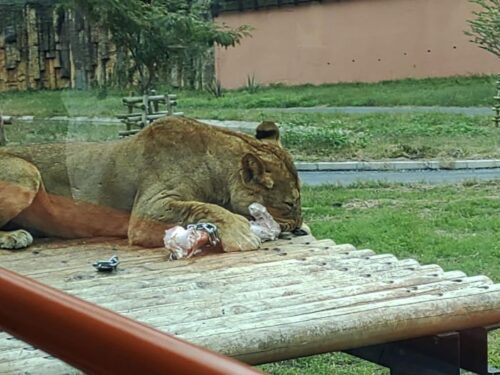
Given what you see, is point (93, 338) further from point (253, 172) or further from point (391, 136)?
point (391, 136)

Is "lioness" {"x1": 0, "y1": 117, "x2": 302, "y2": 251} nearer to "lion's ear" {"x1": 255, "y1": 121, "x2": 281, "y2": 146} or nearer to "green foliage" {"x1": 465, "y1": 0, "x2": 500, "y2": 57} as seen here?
"lion's ear" {"x1": 255, "y1": 121, "x2": 281, "y2": 146}

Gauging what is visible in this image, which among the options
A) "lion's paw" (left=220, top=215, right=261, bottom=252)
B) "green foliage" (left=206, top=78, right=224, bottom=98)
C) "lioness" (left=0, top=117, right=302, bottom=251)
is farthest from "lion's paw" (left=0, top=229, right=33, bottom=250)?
"green foliage" (left=206, top=78, right=224, bottom=98)

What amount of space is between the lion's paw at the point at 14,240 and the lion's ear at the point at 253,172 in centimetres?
51

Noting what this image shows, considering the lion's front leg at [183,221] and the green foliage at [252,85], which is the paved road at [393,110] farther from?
the lion's front leg at [183,221]

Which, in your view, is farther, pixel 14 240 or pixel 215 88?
pixel 215 88

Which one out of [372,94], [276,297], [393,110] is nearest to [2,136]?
[276,297]

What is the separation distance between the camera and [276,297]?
181cm

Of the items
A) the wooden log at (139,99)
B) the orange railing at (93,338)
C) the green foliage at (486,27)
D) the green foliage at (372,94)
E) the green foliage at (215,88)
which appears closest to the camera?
the orange railing at (93,338)

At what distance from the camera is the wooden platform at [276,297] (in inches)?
62.3

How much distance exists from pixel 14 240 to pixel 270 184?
59cm

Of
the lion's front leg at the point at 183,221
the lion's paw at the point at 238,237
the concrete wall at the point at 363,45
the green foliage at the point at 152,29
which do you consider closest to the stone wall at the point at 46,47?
the green foliage at the point at 152,29

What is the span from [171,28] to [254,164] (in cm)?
43

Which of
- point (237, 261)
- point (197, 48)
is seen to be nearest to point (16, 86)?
point (237, 261)

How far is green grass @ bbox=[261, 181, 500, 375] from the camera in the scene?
7.70ft
